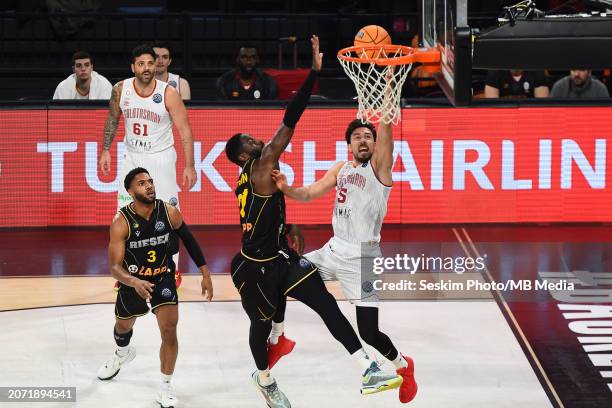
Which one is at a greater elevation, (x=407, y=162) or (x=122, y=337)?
(x=407, y=162)

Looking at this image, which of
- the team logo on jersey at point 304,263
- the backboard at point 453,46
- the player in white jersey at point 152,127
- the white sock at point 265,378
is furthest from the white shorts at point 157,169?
the white sock at point 265,378

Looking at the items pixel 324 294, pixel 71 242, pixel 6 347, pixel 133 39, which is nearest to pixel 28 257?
pixel 71 242

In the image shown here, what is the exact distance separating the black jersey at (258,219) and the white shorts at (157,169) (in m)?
2.65

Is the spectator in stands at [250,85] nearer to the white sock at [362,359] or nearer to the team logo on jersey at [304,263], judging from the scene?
the team logo on jersey at [304,263]

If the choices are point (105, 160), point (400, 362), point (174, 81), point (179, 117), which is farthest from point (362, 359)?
point (174, 81)

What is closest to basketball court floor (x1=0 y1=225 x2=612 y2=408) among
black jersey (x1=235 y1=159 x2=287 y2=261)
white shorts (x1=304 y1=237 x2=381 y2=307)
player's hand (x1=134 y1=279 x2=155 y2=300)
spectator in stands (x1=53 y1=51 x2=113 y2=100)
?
white shorts (x1=304 y1=237 x2=381 y2=307)

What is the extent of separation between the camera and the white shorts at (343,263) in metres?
8.92

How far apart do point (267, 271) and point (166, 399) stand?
1109 mm

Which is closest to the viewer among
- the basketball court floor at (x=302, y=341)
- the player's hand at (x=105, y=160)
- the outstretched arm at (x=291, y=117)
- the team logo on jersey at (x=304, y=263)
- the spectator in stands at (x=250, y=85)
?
the outstretched arm at (x=291, y=117)

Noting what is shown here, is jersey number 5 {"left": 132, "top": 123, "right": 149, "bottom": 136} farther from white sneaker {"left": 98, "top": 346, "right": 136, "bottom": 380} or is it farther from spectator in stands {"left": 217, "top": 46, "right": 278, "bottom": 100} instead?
spectator in stands {"left": 217, "top": 46, "right": 278, "bottom": 100}

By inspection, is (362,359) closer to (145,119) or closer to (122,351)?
(122,351)

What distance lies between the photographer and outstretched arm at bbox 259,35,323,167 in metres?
8.19

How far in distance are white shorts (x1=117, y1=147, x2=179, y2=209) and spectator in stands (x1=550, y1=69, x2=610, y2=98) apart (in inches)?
203

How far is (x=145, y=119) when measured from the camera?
11141 millimetres
